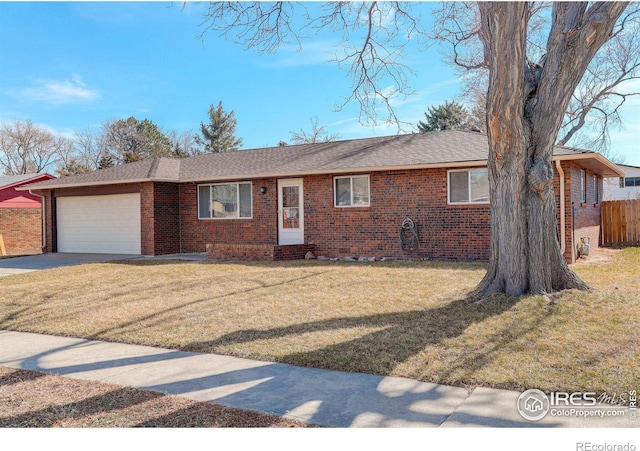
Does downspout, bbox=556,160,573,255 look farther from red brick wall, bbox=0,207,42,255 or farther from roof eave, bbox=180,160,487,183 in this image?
red brick wall, bbox=0,207,42,255

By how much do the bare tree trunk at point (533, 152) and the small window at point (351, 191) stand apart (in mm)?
7023

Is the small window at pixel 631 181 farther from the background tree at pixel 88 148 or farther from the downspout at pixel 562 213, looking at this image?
the background tree at pixel 88 148

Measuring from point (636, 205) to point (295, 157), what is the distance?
12.1 metres

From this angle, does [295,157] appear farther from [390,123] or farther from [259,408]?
[259,408]

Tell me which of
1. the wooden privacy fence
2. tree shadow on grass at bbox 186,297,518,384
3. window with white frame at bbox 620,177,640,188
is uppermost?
window with white frame at bbox 620,177,640,188

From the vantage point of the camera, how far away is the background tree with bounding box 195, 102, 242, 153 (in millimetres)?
48094

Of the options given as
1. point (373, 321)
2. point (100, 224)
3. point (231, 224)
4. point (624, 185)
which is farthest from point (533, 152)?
point (624, 185)

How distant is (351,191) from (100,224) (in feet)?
31.4

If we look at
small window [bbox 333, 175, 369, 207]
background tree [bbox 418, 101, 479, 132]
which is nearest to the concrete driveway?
small window [bbox 333, 175, 369, 207]

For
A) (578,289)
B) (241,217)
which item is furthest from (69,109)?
(578,289)

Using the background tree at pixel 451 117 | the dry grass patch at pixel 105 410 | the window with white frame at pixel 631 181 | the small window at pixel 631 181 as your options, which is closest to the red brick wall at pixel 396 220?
the dry grass patch at pixel 105 410

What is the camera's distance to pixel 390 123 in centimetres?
1048

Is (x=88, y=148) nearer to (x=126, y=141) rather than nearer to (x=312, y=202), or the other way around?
(x=126, y=141)

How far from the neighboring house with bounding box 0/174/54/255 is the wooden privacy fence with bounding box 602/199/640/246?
2344 cm
